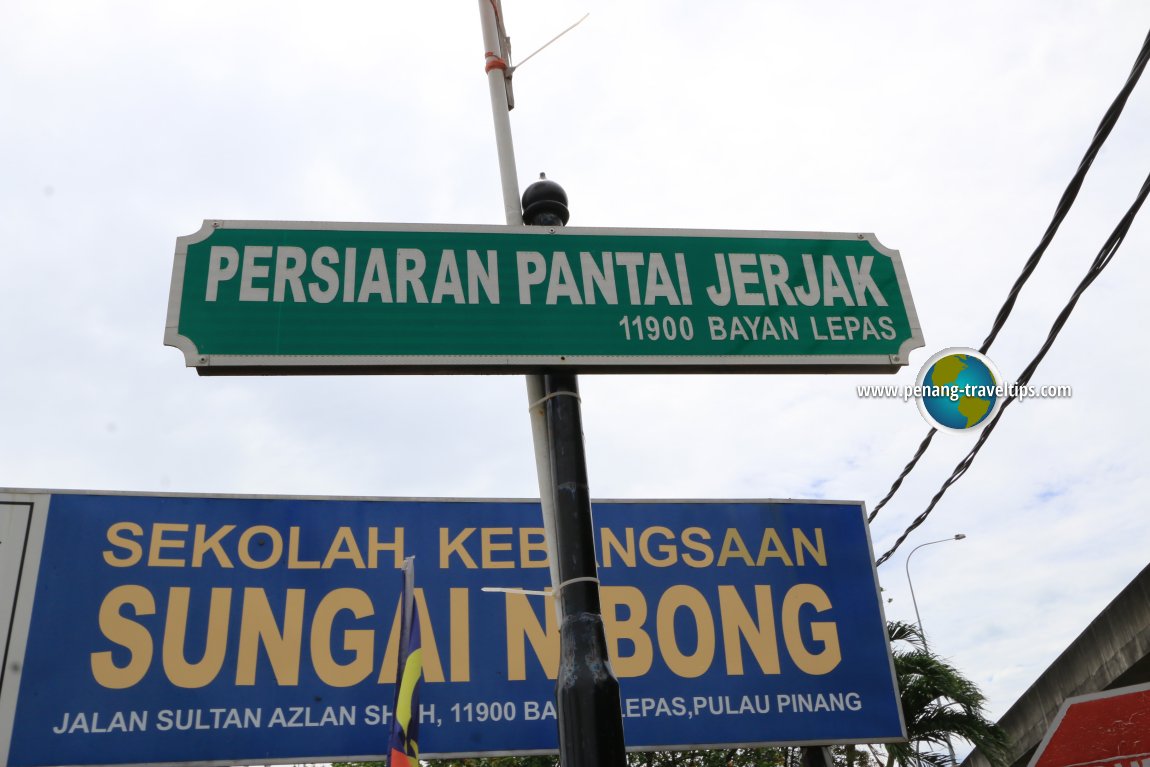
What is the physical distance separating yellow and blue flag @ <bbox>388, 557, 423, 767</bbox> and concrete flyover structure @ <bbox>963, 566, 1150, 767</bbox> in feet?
32.5

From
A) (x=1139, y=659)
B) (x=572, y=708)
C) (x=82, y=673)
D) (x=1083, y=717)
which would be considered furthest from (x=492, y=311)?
(x=1139, y=659)

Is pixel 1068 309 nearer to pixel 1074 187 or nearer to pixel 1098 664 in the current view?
pixel 1074 187

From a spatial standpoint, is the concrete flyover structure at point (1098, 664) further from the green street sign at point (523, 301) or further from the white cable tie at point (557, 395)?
the white cable tie at point (557, 395)

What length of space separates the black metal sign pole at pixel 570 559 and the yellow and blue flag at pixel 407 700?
86 centimetres

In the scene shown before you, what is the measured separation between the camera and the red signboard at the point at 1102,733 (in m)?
2.53

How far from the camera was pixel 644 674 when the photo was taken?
7.48 meters

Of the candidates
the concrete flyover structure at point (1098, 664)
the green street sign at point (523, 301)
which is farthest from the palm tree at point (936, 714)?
the green street sign at point (523, 301)

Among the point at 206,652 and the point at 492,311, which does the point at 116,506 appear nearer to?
the point at 206,652

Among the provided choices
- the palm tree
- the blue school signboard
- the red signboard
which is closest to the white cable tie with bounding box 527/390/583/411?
the red signboard

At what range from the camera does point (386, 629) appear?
24.0ft

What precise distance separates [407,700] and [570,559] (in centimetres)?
107

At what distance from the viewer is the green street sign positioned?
10.7 feet

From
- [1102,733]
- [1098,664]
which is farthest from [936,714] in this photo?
A: [1102,733]

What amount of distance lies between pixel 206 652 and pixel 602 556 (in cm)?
315
